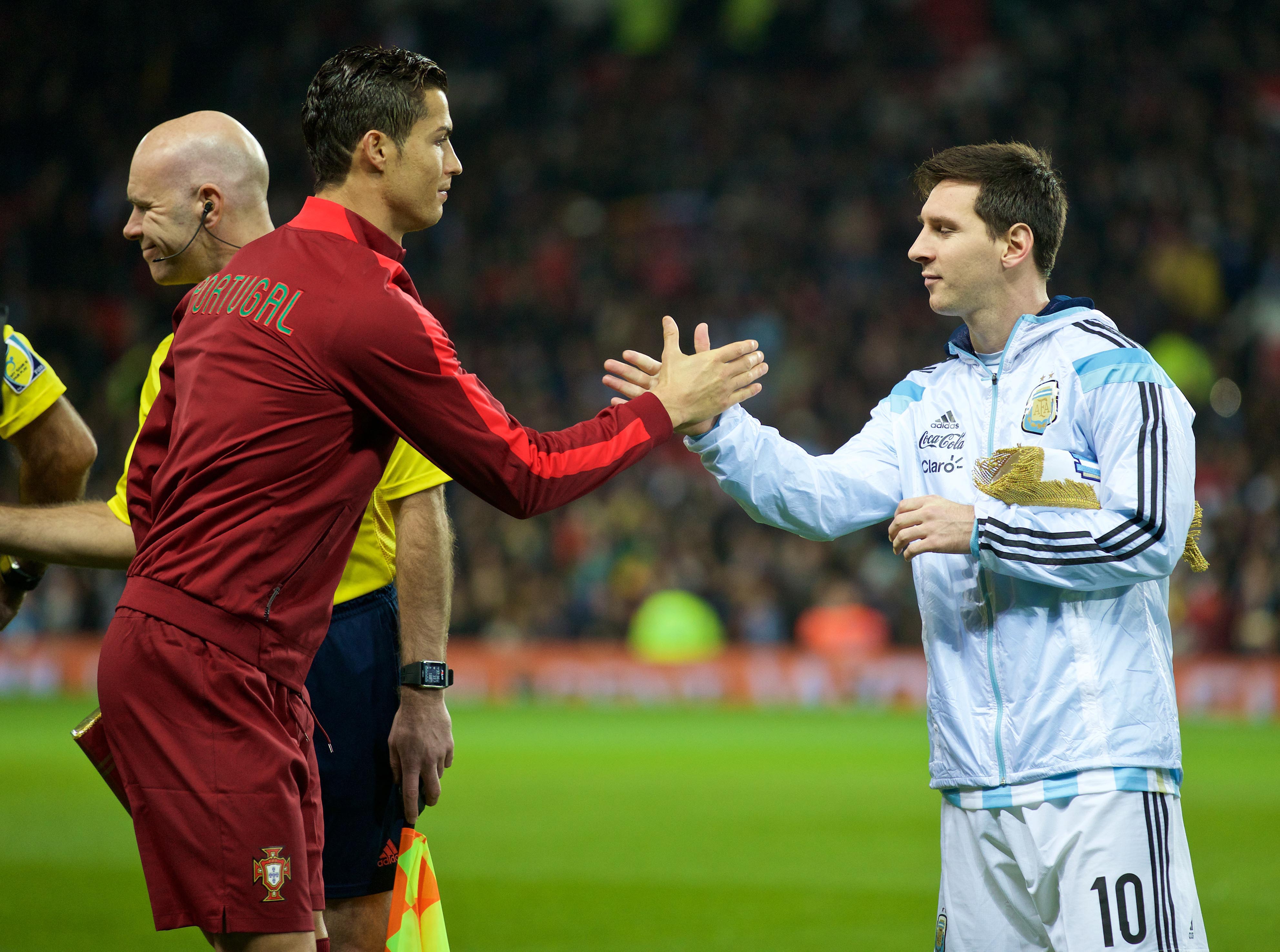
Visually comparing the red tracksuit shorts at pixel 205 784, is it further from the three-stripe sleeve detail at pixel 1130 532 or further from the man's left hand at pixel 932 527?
the three-stripe sleeve detail at pixel 1130 532

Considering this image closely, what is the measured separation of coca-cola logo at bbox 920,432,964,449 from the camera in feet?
12.2

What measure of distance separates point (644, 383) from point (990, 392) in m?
0.89

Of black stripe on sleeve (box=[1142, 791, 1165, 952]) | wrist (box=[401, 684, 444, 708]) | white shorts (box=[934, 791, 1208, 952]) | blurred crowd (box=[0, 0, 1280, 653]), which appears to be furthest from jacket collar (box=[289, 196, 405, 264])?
blurred crowd (box=[0, 0, 1280, 653])

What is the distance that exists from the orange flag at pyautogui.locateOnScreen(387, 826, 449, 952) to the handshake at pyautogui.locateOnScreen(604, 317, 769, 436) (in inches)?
51.8

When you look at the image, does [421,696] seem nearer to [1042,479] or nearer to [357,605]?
[357,605]

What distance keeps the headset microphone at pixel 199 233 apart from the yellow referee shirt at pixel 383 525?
234 mm

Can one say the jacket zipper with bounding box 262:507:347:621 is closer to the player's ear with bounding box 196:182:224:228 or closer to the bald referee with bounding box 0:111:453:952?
the bald referee with bounding box 0:111:453:952

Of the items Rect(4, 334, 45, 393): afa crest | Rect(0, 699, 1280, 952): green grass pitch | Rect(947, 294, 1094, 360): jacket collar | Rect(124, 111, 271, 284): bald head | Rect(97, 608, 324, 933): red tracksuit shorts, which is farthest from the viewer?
Rect(0, 699, 1280, 952): green grass pitch

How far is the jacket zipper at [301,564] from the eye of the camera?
3029 mm

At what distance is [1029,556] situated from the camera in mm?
3316

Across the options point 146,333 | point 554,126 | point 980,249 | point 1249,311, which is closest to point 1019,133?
point 1249,311

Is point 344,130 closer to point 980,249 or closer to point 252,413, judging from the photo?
point 252,413

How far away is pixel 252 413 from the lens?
301cm

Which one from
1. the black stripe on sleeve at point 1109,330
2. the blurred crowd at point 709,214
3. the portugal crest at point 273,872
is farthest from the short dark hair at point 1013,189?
the blurred crowd at point 709,214
